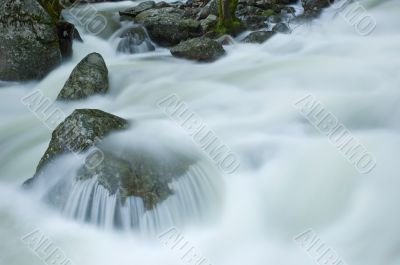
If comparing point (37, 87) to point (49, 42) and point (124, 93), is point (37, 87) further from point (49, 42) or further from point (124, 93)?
point (124, 93)

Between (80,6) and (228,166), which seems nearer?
(228,166)

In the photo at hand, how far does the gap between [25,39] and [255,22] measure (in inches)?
196

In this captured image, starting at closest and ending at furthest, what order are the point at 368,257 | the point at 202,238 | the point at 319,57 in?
the point at 368,257 → the point at 202,238 → the point at 319,57

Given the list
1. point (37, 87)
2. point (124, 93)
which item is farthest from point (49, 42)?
point (124, 93)

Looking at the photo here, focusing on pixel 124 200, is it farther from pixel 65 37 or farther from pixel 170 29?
pixel 170 29

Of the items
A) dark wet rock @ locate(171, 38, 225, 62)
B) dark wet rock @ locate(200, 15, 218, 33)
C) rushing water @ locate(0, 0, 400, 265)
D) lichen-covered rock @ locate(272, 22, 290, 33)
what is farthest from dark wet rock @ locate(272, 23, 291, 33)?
dark wet rock @ locate(171, 38, 225, 62)

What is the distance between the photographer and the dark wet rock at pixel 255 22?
1002cm

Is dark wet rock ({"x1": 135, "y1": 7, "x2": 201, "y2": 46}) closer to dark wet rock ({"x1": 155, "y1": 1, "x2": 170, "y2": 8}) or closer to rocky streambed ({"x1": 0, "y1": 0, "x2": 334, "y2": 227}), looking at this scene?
rocky streambed ({"x1": 0, "y1": 0, "x2": 334, "y2": 227})

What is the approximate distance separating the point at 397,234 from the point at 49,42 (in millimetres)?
6081

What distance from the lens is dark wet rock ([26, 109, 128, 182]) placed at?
4.34 m

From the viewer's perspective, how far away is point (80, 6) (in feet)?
43.7

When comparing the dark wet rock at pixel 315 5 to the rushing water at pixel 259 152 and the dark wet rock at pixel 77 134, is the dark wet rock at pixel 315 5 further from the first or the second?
the dark wet rock at pixel 77 134

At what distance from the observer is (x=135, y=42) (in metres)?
9.47

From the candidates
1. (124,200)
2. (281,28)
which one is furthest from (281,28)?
(124,200)
